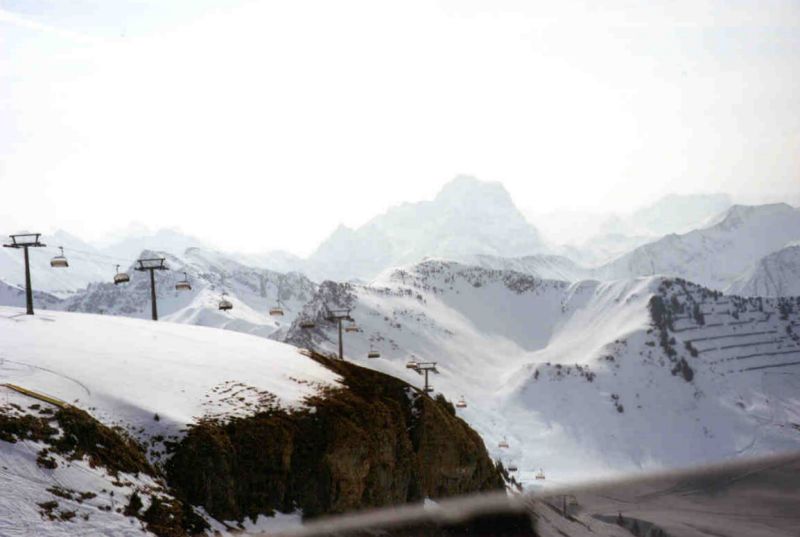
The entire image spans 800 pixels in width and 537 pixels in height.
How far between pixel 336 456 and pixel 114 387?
1111 centimetres

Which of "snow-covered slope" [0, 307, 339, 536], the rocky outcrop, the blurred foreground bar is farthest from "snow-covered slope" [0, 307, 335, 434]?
A: the blurred foreground bar

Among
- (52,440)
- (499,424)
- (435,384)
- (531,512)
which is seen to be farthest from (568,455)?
(52,440)

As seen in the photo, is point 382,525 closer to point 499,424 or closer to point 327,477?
point 327,477

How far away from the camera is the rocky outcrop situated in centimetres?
3152

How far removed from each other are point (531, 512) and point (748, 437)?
158 metres

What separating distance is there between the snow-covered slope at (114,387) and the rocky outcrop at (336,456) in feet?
4.65

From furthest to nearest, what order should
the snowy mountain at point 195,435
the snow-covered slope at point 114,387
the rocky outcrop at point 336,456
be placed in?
the rocky outcrop at point 336,456, the snowy mountain at point 195,435, the snow-covered slope at point 114,387

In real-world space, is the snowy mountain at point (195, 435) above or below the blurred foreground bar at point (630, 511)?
above

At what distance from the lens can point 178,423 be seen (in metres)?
32.3

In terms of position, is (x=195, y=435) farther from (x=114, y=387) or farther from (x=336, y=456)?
(x=336, y=456)

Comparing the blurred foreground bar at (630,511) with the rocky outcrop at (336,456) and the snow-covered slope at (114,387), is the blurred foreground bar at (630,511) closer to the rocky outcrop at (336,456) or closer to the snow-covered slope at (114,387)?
the rocky outcrop at (336,456)

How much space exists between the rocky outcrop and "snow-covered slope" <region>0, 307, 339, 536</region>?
142 cm

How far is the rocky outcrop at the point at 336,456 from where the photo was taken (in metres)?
31.5

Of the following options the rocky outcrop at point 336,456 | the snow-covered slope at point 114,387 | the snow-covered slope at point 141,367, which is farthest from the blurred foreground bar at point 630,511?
the snow-covered slope at point 141,367
